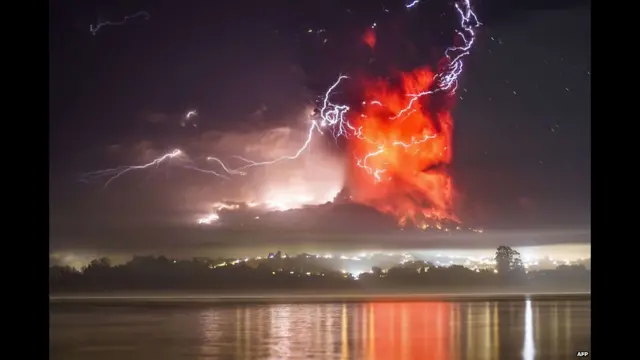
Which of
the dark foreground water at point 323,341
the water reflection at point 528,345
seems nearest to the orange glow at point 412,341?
the dark foreground water at point 323,341

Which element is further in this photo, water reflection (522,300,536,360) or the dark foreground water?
the dark foreground water

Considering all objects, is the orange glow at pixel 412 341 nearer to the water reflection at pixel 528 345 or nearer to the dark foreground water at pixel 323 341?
the dark foreground water at pixel 323 341

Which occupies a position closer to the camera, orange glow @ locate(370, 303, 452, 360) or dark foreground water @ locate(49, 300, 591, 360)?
orange glow @ locate(370, 303, 452, 360)

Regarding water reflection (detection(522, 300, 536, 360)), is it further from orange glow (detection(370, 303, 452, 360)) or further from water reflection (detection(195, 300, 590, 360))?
orange glow (detection(370, 303, 452, 360))

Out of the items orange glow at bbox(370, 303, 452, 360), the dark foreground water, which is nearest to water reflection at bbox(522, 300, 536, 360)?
the dark foreground water

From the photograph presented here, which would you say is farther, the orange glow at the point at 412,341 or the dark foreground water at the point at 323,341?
the dark foreground water at the point at 323,341

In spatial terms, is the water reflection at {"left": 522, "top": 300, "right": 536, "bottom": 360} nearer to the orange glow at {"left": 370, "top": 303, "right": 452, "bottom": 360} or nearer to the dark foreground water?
the dark foreground water

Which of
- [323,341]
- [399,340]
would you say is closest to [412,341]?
[399,340]

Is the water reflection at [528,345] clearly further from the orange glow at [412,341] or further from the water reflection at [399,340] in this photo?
the orange glow at [412,341]

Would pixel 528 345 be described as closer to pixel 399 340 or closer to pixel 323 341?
pixel 399 340
